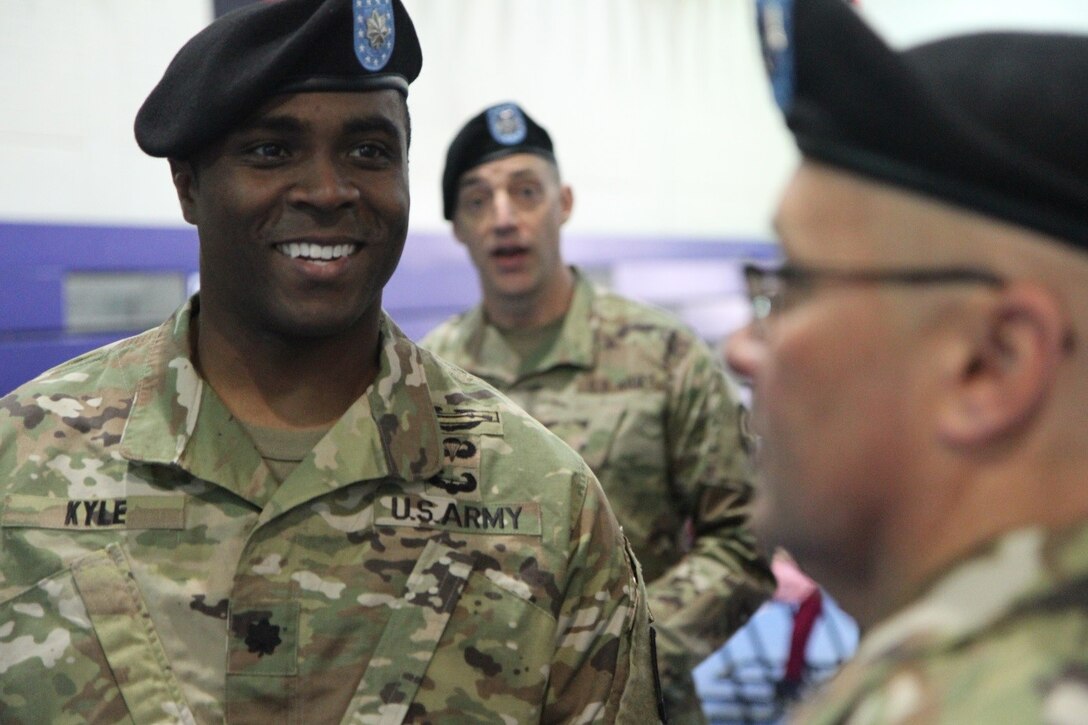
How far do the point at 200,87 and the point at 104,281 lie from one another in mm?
1948

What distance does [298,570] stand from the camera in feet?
4.99

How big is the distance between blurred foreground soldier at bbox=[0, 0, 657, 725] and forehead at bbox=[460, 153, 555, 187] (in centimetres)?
140

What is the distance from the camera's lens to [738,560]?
2.69 meters

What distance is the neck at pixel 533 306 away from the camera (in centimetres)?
299

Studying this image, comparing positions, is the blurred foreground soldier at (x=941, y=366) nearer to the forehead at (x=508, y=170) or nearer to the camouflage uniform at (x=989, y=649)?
the camouflage uniform at (x=989, y=649)

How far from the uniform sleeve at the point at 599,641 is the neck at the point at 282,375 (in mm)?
362

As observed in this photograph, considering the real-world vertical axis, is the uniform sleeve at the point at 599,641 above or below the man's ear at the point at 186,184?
below

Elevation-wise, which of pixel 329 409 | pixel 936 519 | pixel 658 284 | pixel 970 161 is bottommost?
pixel 658 284

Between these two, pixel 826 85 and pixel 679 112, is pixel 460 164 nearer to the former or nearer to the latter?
pixel 826 85

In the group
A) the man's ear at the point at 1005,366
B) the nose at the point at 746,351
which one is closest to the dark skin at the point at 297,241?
the nose at the point at 746,351

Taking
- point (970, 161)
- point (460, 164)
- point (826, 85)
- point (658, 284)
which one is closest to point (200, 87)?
point (826, 85)

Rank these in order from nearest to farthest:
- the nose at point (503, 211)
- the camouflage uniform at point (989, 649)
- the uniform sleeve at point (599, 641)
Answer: the camouflage uniform at point (989, 649), the uniform sleeve at point (599, 641), the nose at point (503, 211)

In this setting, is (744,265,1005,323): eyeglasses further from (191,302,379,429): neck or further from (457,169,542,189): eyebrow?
(457,169,542,189): eyebrow

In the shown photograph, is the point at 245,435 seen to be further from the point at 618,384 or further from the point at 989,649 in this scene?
the point at 618,384
